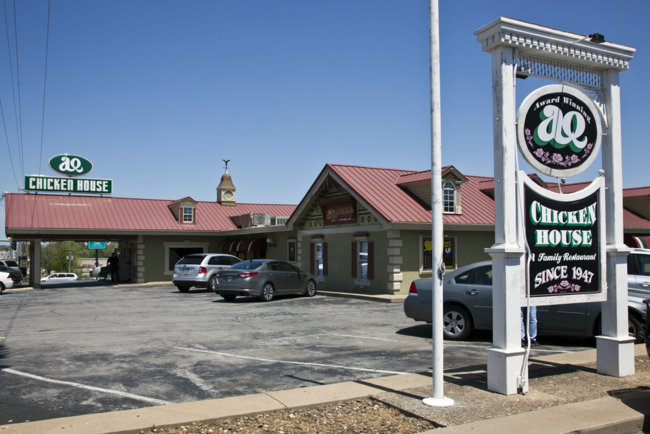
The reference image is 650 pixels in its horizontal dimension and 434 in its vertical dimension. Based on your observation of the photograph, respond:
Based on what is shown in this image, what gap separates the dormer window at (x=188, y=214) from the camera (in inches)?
1304

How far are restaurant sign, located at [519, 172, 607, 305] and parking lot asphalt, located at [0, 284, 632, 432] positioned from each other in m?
2.06

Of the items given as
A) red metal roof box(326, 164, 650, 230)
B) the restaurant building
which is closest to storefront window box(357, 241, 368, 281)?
the restaurant building

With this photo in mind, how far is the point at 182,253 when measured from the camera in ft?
110

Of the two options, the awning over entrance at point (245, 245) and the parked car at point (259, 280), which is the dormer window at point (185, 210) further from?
the parked car at point (259, 280)

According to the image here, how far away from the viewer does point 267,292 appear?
1925 cm

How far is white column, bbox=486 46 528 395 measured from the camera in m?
6.40

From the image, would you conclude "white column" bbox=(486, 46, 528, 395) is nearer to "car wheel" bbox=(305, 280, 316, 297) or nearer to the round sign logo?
the round sign logo

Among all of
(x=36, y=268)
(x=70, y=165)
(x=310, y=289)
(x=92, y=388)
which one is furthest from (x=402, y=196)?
(x=70, y=165)

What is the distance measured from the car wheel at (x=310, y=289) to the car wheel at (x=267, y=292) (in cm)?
201

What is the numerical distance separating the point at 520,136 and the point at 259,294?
13.5 metres

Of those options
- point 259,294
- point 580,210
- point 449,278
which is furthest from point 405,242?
point 580,210

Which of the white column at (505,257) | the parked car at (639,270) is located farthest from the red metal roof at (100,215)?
the white column at (505,257)

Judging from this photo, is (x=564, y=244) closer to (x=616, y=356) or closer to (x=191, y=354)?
(x=616, y=356)

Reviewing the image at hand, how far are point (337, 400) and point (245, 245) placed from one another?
2469 centimetres
